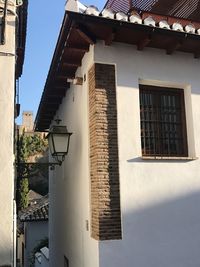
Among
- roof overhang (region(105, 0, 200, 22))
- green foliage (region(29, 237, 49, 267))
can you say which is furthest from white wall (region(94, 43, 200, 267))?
green foliage (region(29, 237, 49, 267))

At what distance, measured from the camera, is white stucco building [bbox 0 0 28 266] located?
5.09 m

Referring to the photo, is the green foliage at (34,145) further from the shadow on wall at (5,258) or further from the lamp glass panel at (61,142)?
the shadow on wall at (5,258)

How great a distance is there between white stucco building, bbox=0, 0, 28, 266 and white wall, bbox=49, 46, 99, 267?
1697mm

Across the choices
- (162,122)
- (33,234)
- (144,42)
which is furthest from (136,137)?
(33,234)

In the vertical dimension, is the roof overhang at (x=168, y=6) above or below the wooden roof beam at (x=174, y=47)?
above

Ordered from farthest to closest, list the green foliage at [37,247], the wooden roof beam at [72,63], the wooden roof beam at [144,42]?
the green foliage at [37,247] < the wooden roof beam at [72,63] < the wooden roof beam at [144,42]

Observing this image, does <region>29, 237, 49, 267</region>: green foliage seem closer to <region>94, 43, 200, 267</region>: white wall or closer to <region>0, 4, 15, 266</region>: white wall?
<region>94, 43, 200, 267</region>: white wall

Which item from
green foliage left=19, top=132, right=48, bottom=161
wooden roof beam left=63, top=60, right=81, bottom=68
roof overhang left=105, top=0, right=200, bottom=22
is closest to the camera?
wooden roof beam left=63, top=60, right=81, bottom=68

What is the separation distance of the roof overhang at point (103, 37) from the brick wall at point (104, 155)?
562 mm

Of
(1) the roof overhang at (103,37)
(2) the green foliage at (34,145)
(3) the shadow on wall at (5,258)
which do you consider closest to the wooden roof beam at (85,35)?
(1) the roof overhang at (103,37)

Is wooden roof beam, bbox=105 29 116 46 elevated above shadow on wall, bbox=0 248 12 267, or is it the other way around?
wooden roof beam, bbox=105 29 116 46

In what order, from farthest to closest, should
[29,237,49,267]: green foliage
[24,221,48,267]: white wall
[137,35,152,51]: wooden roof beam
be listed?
[24,221,48,267]: white wall → [29,237,49,267]: green foliage → [137,35,152,51]: wooden roof beam

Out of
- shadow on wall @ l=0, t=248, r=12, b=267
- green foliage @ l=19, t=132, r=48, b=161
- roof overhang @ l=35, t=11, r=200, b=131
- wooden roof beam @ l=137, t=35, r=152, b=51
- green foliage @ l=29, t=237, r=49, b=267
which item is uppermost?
green foliage @ l=19, t=132, r=48, b=161

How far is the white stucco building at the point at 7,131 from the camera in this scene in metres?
5.09
